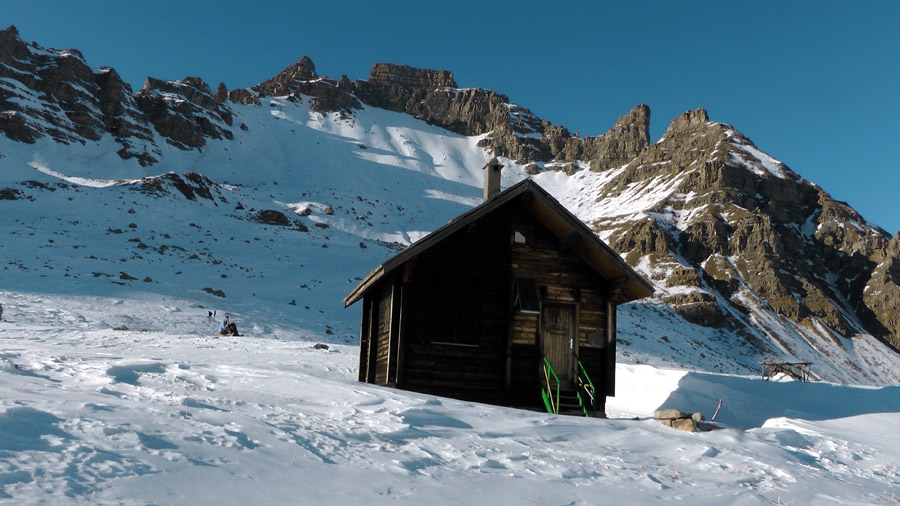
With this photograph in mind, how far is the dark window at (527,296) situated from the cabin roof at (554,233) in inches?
58.8

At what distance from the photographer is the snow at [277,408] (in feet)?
19.4

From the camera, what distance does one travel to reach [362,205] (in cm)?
9875

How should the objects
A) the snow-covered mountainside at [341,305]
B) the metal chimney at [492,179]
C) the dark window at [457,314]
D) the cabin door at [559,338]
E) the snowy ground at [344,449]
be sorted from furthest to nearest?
the metal chimney at [492,179] < the cabin door at [559,338] < the dark window at [457,314] < the snow-covered mountainside at [341,305] < the snowy ground at [344,449]

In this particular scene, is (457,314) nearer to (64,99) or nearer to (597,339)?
(597,339)

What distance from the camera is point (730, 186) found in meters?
123

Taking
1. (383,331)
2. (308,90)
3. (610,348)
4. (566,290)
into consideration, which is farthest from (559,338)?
(308,90)

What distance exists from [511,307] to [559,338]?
1.57 meters

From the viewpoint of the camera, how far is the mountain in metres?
46.4

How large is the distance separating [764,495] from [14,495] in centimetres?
738

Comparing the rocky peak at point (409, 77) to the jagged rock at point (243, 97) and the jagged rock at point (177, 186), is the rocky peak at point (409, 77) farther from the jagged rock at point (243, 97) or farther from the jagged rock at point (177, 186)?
the jagged rock at point (177, 186)

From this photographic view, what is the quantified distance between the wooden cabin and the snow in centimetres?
295

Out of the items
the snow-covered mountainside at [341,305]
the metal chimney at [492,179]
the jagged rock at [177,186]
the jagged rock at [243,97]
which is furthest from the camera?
the jagged rock at [243,97]

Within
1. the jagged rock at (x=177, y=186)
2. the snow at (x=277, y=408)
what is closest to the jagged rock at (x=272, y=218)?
the jagged rock at (x=177, y=186)

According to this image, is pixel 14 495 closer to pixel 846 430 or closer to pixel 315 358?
pixel 846 430
